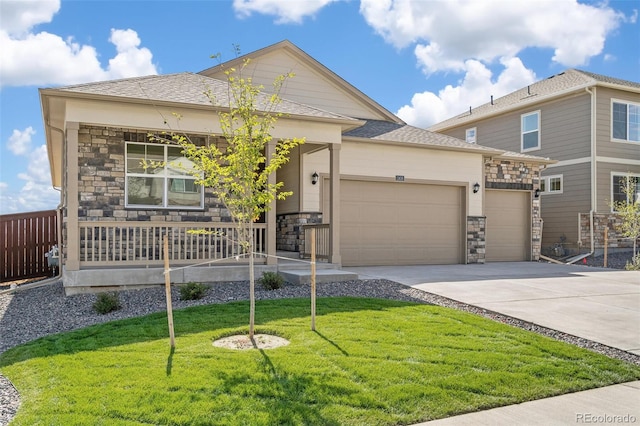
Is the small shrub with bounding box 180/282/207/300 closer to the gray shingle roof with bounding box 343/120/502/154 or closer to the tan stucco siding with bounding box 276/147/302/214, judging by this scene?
the tan stucco siding with bounding box 276/147/302/214

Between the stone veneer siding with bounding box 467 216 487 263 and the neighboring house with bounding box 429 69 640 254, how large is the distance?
16.9 feet

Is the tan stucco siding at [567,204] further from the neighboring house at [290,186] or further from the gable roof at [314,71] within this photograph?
the gable roof at [314,71]

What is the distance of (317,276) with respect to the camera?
31.1ft

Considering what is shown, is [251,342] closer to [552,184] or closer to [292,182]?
[292,182]

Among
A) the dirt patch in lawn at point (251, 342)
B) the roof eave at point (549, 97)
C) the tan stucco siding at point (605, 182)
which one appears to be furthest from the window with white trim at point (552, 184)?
the dirt patch in lawn at point (251, 342)

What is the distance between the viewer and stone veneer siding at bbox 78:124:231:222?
1001cm

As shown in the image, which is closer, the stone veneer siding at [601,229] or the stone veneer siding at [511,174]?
the stone veneer siding at [511,174]

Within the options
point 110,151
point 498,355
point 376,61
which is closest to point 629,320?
point 498,355

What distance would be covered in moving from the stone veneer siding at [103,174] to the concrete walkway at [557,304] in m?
5.17

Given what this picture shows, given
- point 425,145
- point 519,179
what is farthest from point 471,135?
point 425,145

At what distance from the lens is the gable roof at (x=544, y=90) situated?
1731cm

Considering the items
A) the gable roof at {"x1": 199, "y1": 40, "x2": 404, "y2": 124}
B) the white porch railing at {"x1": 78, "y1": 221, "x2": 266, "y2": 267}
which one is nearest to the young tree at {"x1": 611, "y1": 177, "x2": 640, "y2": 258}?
the gable roof at {"x1": 199, "y1": 40, "x2": 404, "y2": 124}

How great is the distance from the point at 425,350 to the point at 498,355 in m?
0.77

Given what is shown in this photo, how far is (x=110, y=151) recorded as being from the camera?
1020 cm
